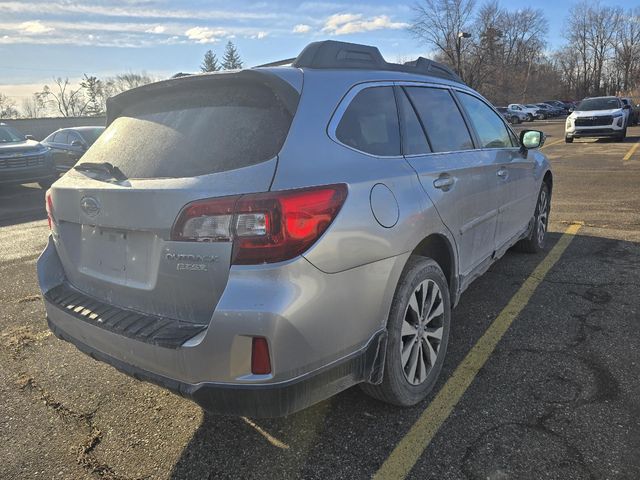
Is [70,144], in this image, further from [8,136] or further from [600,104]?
[600,104]

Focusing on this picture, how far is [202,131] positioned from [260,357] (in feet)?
3.43

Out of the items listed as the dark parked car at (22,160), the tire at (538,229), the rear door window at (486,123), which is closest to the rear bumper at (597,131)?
the tire at (538,229)

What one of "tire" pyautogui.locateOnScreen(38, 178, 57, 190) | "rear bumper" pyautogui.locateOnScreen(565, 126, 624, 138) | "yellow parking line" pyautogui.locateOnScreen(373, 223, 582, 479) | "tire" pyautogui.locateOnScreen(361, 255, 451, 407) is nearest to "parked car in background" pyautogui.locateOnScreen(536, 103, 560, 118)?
"rear bumper" pyautogui.locateOnScreen(565, 126, 624, 138)

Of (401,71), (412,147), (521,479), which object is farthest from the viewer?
(401,71)

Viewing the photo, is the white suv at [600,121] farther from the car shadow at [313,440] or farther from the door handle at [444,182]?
the door handle at [444,182]

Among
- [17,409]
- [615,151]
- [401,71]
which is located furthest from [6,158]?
[615,151]

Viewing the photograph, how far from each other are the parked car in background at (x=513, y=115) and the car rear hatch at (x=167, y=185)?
41676 mm

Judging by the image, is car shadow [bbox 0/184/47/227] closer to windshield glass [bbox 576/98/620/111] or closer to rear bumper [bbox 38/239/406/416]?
rear bumper [bbox 38/239/406/416]

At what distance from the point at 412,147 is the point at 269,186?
1166 millimetres

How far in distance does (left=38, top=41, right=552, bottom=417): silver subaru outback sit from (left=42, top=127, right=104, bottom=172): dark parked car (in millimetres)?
11974

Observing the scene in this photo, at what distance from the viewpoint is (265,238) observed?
75.0 inches

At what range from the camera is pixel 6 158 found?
11898 mm

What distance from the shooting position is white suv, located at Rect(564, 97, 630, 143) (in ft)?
63.3

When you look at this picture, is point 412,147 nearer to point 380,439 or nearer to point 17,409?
point 380,439
